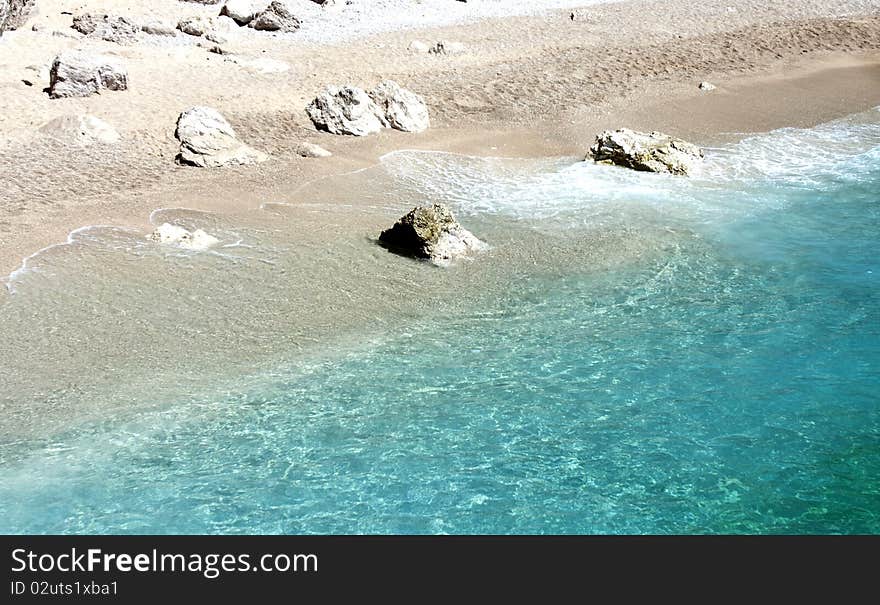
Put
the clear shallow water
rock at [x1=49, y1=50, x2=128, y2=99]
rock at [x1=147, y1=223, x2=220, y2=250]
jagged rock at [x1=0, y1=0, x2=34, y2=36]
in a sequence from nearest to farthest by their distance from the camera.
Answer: the clear shallow water → rock at [x1=147, y1=223, x2=220, y2=250] → rock at [x1=49, y1=50, x2=128, y2=99] → jagged rock at [x1=0, y1=0, x2=34, y2=36]

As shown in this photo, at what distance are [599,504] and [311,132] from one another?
8429 mm

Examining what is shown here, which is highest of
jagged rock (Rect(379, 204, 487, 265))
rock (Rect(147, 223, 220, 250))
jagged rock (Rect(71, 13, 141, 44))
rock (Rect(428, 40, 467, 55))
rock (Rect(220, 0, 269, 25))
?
rock (Rect(220, 0, 269, 25))

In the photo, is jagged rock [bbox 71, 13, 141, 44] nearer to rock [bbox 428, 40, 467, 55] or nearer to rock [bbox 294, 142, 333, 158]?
rock [bbox 428, 40, 467, 55]

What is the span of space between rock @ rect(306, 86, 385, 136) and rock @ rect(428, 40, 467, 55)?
373 cm

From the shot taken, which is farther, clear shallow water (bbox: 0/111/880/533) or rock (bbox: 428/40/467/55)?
rock (bbox: 428/40/467/55)

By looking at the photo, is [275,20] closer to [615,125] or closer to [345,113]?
[345,113]

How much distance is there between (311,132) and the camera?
472 inches

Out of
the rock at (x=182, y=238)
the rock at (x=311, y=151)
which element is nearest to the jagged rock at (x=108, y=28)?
the rock at (x=311, y=151)

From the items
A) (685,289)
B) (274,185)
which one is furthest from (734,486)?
(274,185)

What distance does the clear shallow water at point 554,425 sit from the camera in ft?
16.1

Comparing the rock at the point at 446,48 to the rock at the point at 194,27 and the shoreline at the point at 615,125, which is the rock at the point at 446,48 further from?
the rock at the point at 194,27

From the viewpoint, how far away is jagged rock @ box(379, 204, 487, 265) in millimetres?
8344

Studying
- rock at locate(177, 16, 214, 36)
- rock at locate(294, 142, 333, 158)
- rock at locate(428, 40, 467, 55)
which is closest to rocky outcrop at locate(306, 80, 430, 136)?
rock at locate(294, 142, 333, 158)

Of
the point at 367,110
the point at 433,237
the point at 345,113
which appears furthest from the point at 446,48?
the point at 433,237
